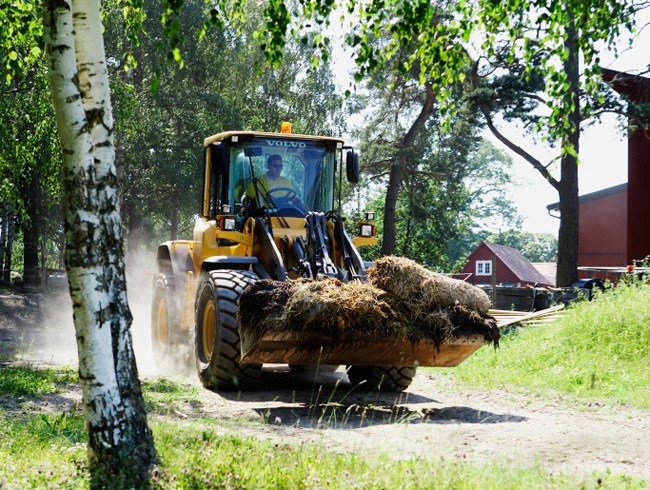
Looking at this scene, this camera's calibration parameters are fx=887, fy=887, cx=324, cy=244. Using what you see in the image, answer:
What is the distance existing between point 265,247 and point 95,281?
495cm

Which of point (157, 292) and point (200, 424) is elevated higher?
point (157, 292)

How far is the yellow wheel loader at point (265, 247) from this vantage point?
9.03 metres

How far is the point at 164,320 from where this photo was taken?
12.5 m

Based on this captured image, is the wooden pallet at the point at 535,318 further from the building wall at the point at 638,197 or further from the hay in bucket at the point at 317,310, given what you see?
the building wall at the point at 638,197

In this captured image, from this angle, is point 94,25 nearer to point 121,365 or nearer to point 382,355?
point 121,365

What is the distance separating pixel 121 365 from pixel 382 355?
12.4 feet

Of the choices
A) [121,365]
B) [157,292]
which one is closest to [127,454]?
[121,365]

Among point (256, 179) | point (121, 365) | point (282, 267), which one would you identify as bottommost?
point (121, 365)

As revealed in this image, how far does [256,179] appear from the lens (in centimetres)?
1059

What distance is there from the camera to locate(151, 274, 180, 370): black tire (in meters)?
11.9

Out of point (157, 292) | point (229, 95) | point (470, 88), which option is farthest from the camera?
point (229, 95)

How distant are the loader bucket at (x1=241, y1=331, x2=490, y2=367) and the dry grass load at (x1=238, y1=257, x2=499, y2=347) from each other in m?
0.07

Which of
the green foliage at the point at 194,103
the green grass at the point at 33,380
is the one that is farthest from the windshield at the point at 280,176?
the green foliage at the point at 194,103

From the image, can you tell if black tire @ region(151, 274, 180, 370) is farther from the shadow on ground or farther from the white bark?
the white bark
